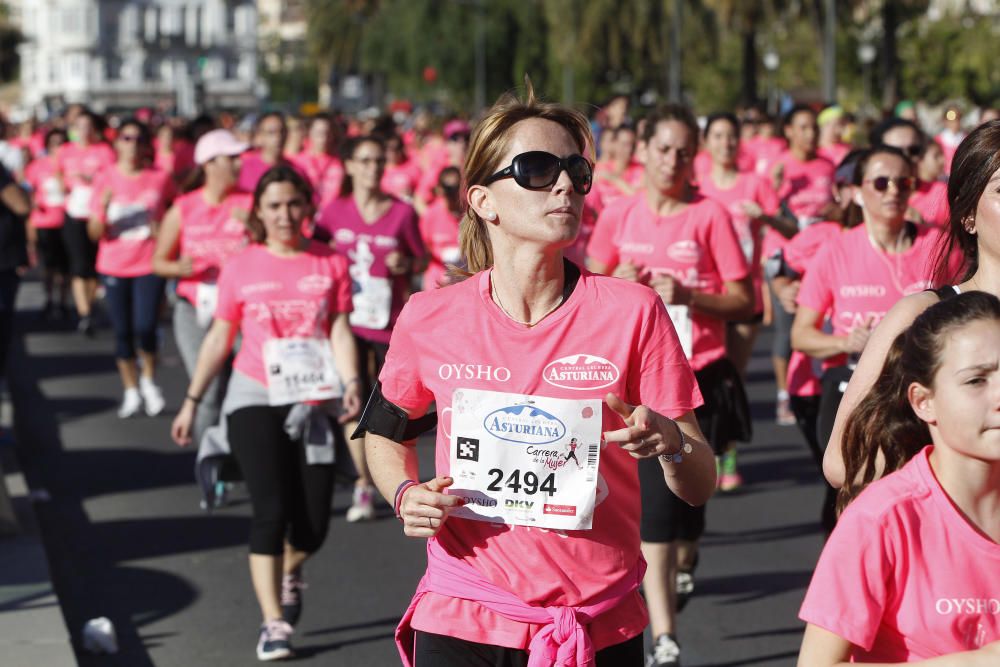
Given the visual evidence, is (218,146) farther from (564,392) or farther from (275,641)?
(564,392)

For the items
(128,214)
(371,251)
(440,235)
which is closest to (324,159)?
(128,214)

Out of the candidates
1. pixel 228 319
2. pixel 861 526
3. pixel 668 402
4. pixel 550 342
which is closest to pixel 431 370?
pixel 550 342

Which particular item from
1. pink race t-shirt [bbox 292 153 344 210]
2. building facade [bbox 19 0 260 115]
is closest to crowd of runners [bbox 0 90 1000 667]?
pink race t-shirt [bbox 292 153 344 210]

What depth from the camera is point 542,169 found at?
360 cm

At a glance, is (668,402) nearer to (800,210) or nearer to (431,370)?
(431,370)

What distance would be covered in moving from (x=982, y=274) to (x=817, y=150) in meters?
9.93

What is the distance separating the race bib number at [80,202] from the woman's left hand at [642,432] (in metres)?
12.8

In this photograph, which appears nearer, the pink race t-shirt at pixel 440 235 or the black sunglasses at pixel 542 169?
the black sunglasses at pixel 542 169

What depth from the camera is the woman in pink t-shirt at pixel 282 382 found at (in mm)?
6387

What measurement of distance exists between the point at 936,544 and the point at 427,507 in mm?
1026

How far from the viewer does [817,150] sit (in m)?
13.3

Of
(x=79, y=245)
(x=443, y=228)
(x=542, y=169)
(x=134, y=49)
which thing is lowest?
(x=79, y=245)

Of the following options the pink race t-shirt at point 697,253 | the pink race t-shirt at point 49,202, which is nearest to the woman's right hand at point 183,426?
the pink race t-shirt at point 697,253

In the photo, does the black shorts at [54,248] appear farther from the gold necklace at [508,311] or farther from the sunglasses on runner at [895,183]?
the gold necklace at [508,311]
